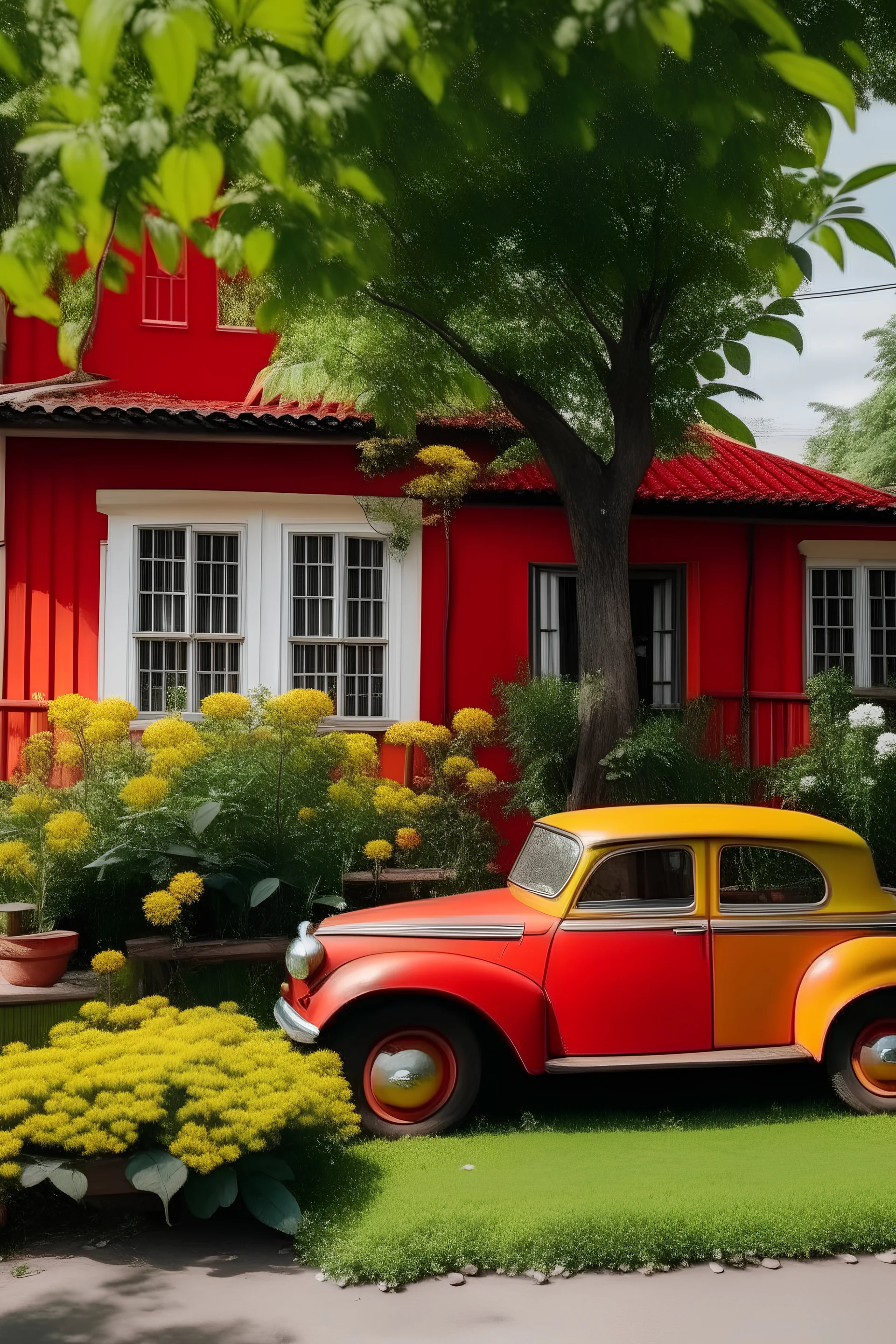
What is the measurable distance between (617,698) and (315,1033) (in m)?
4.69

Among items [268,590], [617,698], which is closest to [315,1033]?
[617,698]

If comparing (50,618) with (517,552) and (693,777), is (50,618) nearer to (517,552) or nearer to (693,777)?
(517,552)

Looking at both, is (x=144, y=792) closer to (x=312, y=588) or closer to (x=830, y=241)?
(x=312, y=588)

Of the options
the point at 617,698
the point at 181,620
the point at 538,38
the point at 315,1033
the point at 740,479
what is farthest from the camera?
the point at 740,479

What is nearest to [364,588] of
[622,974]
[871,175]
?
[622,974]

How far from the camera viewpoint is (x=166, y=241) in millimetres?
2982

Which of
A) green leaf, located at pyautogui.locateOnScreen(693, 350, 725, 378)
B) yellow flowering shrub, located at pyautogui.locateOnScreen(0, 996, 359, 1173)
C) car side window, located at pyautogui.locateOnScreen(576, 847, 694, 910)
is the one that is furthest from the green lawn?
green leaf, located at pyautogui.locateOnScreen(693, 350, 725, 378)

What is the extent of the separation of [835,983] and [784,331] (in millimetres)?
3812

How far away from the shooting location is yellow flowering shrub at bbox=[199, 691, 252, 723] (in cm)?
805

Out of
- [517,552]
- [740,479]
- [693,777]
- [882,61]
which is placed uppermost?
[882,61]

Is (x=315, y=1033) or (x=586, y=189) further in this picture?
(x=586, y=189)

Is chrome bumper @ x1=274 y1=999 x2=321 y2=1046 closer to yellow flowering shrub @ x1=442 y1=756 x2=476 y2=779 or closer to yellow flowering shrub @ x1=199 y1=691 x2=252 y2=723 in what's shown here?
yellow flowering shrub @ x1=199 y1=691 x2=252 y2=723

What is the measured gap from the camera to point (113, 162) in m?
2.73

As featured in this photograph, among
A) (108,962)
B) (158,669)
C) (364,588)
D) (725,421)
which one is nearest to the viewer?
(108,962)
